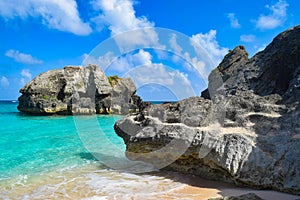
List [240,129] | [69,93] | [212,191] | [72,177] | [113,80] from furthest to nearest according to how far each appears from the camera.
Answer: [113,80], [69,93], [72,177], [240,129], [212,191]

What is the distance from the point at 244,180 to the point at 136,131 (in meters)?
3.76

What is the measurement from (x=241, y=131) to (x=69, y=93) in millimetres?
33330

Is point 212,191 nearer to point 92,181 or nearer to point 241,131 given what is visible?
point 241,131

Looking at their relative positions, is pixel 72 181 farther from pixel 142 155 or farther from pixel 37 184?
pixel 142 155

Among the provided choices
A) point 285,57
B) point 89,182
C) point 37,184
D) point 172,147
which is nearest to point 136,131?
point 172,147

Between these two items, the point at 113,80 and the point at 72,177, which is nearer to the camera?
the point at 72,177

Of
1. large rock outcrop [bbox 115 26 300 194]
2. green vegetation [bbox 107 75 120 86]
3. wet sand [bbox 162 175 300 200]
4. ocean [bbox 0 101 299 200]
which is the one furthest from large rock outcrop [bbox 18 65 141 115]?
wet sand [bbox 162 175 300 200]

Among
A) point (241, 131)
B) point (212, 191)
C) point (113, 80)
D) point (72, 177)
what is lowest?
point (72, 177)

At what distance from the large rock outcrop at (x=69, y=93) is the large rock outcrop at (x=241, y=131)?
1173 inches

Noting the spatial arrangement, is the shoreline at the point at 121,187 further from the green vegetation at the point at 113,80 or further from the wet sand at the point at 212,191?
the green vegetation at the point at 113,80

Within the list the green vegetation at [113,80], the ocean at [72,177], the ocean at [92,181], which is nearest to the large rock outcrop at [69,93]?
the green vegetation at [113,80]

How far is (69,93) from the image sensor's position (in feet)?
120

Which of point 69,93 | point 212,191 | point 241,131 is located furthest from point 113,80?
point 212,191

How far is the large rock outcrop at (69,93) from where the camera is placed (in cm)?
3588
